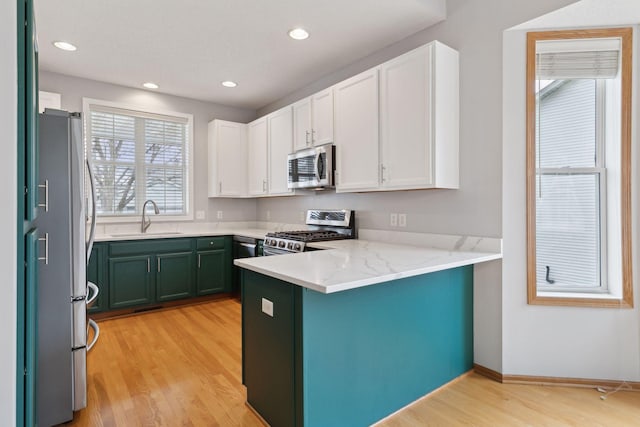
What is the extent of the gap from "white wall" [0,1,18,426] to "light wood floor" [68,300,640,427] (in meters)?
1.24

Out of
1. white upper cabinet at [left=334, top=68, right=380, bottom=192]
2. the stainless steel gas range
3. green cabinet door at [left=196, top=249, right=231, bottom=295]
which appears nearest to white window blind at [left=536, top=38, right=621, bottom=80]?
white upper cabinet at [left=334, top=68, right=380, bottom=192]

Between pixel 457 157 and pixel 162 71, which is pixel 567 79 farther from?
pixel 162 71

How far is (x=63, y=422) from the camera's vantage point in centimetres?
189

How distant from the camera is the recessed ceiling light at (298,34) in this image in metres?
2.84

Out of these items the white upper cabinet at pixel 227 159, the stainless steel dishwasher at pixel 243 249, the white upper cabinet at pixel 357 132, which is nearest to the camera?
the white upper cabinet at pixel 357 132

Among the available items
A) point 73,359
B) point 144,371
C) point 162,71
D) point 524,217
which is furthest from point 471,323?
point 162,71

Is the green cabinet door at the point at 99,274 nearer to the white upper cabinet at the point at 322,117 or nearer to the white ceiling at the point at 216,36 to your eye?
the white ceiling at the point at 216,36

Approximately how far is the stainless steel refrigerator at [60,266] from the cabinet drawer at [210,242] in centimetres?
222

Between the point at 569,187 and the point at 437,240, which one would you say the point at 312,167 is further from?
the point at 569,187

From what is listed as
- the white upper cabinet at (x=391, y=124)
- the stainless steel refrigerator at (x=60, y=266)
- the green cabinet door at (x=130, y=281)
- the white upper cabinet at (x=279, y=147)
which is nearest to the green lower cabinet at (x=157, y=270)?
the green cabinet door at (x=130, y=281)

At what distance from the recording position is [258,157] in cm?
453

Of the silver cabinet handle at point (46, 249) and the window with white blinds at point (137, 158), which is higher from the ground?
the window with white blinds at point (137, 158)

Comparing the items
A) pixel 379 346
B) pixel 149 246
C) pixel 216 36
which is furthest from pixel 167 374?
pixel 216 36

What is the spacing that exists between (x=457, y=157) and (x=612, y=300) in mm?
1351
